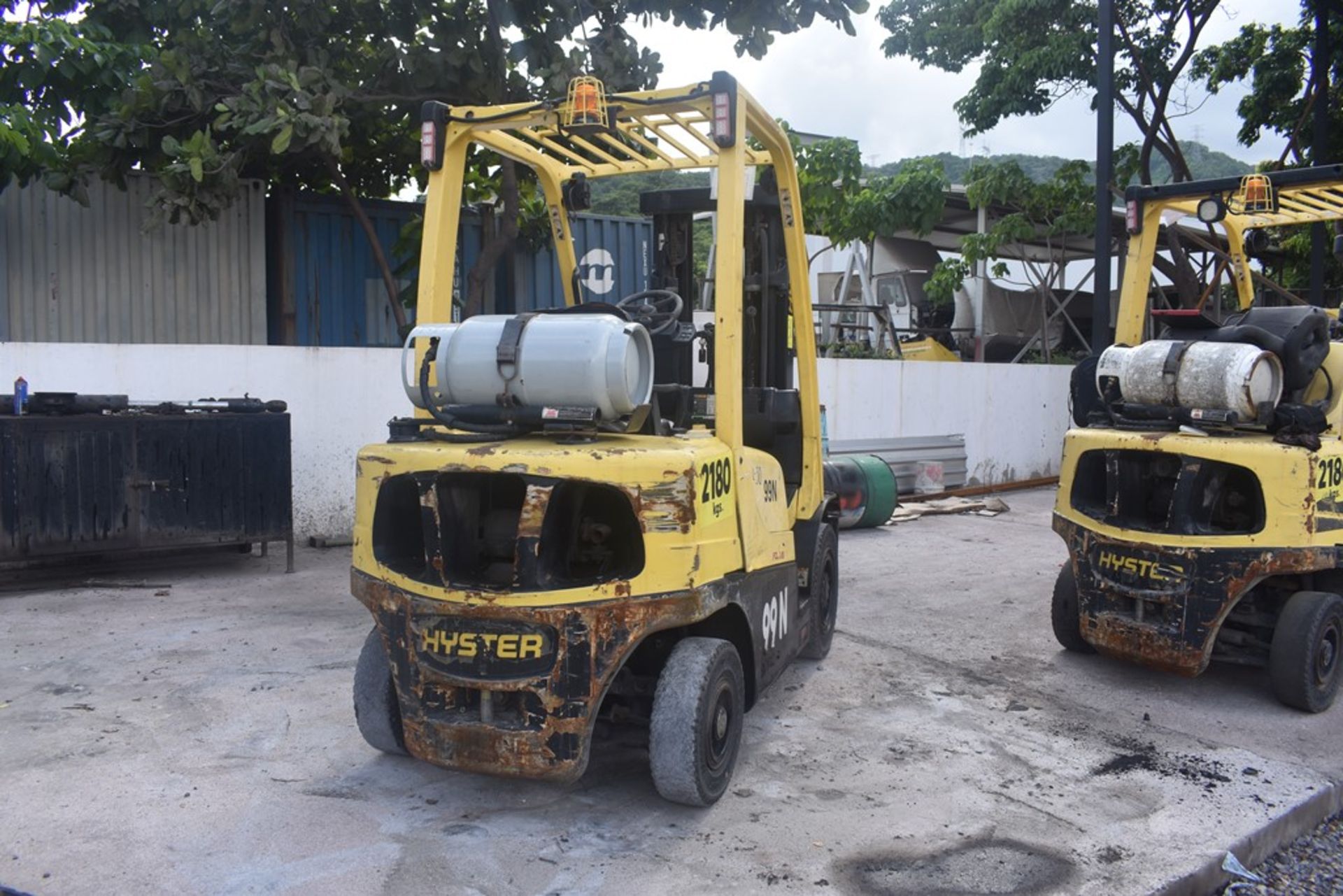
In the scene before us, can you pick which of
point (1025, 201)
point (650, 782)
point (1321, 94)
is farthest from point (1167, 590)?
point (1025, 201)

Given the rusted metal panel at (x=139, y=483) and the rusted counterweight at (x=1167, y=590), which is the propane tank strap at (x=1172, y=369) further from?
the rusted metal panel at (x=139, y=483)

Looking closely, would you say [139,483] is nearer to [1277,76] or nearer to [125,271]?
[125,271]

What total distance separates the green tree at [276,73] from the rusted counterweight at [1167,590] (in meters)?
6.36

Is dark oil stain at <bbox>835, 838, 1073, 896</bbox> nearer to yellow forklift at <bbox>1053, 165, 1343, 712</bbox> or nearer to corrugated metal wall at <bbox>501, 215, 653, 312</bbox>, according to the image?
yellow forklift at <bbox>1053, 165, 1343, 712</bbox>

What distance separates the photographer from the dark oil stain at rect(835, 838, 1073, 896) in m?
3.68

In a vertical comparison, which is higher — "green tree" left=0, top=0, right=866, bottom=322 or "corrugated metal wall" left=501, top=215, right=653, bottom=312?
"green tree" left=0, top=0, right=866, bottom=322

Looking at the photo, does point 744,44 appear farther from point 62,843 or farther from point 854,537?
point 62,843

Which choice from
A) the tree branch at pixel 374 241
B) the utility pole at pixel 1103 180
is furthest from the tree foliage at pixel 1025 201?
the tree branch at pixel 374 241

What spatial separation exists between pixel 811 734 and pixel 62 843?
9.94 ft

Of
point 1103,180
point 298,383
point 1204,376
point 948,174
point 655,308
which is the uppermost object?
point 948,174

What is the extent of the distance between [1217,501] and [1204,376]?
2.27ft

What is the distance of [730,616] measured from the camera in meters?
4.64

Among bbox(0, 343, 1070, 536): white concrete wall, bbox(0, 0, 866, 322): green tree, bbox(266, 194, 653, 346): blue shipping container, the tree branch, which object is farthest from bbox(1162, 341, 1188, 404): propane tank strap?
the tree branch

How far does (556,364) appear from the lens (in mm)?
3980
